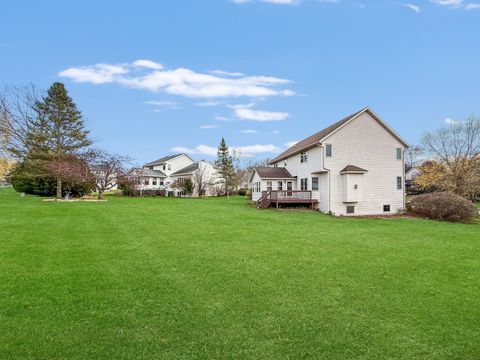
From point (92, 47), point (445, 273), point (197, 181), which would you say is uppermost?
point (92, 47)

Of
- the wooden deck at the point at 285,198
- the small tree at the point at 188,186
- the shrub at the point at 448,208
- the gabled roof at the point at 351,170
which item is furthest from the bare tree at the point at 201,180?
the shrub at the point at 448,208

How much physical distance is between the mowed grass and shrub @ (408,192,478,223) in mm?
11433

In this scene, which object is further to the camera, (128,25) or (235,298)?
(128,25)

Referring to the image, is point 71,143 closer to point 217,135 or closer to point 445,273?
point 217,135

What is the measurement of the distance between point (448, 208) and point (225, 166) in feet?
108

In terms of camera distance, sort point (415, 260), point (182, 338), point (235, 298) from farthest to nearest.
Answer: point (415, 260) < point (235, 298) < point (182, 338)

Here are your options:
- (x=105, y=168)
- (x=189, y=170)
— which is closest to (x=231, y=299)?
(x=105, y=168)

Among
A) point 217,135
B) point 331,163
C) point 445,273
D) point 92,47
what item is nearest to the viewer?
point 445,273

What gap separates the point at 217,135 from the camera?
5209 cm

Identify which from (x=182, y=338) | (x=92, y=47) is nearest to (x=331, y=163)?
(x=92, y=47)

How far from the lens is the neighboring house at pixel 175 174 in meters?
45.0

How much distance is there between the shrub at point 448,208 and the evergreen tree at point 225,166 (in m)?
27.8

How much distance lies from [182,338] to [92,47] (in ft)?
67.3

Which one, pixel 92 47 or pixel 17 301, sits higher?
pixel 92 47
